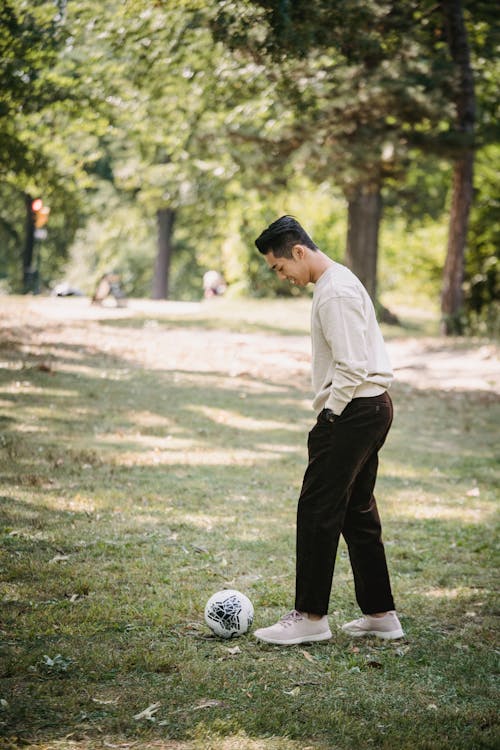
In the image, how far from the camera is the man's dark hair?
430cm

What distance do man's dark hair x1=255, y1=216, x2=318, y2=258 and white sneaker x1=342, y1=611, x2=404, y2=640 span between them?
2.00 meters

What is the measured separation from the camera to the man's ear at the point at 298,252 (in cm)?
430

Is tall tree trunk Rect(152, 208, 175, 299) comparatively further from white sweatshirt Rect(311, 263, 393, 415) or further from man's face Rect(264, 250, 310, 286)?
white sweatshirt Rect(311, 263, 393, 415)

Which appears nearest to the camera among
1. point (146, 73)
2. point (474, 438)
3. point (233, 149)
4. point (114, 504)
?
point (114, 504)

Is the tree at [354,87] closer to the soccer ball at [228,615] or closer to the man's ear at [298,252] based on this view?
the man's ear at [298,252]

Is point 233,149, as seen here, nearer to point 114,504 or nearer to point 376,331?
point 114,504

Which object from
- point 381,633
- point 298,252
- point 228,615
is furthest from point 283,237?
point 381,633

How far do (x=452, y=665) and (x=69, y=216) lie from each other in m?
15.3

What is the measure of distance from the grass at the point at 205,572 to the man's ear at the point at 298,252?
6.57ft

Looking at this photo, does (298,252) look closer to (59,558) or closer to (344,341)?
(344,341)

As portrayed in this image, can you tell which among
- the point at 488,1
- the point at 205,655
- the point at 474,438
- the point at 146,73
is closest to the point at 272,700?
the point at 205,655

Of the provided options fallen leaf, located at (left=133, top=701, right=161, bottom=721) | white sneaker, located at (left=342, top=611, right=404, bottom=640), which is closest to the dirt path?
white sneaker, located at (left=342, top=611, right=404, bottom=640)

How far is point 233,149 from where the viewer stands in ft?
56.5

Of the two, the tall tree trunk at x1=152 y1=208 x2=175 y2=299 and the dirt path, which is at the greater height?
the tall tree trunk at x1=152 y1=208 x2=175 y2=299
